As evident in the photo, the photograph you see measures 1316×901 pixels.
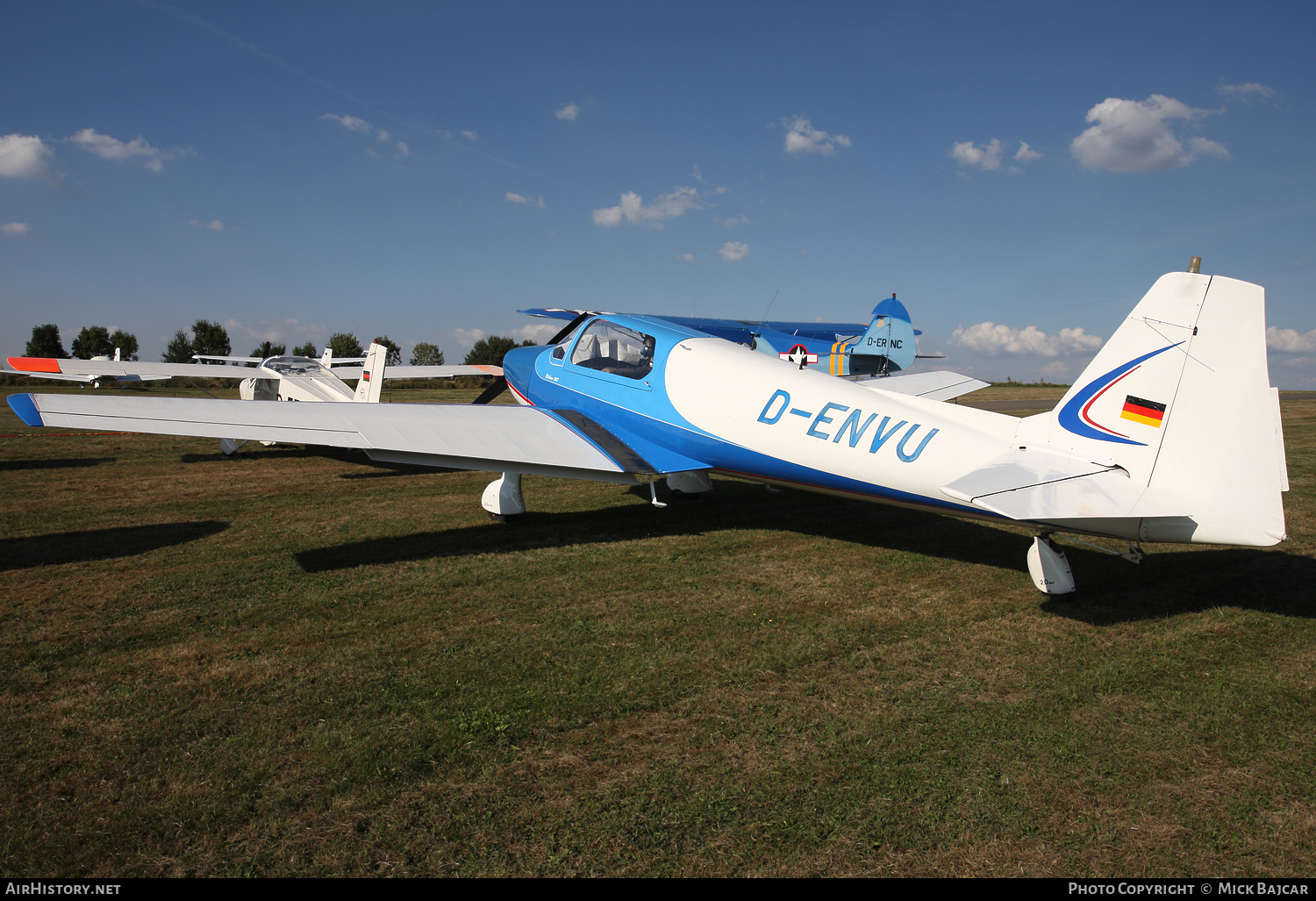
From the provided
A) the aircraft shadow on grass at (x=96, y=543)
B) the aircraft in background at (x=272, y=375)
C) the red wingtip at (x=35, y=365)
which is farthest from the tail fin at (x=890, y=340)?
the red wingtip at (x=35, y=365)

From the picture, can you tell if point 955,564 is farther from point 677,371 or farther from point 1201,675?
point 677,371

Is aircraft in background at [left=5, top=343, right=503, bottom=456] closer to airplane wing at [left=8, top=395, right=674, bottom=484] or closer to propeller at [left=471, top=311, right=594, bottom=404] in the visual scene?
propeller at [left=471, top=311, right=594, bottom=404]

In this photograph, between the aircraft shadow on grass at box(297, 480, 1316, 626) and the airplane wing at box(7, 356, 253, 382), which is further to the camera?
the airplane wing at box(7, 356, 253, 382)

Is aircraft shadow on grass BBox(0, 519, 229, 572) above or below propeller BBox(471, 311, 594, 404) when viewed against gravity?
below

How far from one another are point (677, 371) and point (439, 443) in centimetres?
243

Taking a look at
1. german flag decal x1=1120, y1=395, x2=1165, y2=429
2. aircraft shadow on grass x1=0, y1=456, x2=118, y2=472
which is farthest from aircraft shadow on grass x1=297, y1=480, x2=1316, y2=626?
aircraft shadow on grass x1=0, y1=456, x2=118, y2=472

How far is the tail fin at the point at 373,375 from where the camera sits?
12094mm

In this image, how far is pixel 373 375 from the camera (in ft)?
39.9

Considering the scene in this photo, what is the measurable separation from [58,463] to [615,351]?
1087cm

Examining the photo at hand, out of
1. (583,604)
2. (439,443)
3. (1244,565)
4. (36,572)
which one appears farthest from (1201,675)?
(36,572)

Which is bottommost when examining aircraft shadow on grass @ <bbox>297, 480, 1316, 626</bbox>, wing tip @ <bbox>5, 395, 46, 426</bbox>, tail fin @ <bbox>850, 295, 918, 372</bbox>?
aircraft shadow on grass @ <bbox>297, 480, 1316, 626</bbox>

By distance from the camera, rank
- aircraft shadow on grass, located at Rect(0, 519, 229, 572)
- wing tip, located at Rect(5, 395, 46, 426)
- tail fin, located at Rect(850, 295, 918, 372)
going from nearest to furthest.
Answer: wing tip, located at Rect(5, 395, 46, 426) < aircraft shadow on grass, located at Rect(0, 519, 229, 572) < tail fin, located at Rect(850, 295, 918, 372)

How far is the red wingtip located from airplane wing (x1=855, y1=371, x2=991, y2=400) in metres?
14.5

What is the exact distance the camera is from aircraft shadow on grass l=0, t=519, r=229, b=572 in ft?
19.3
